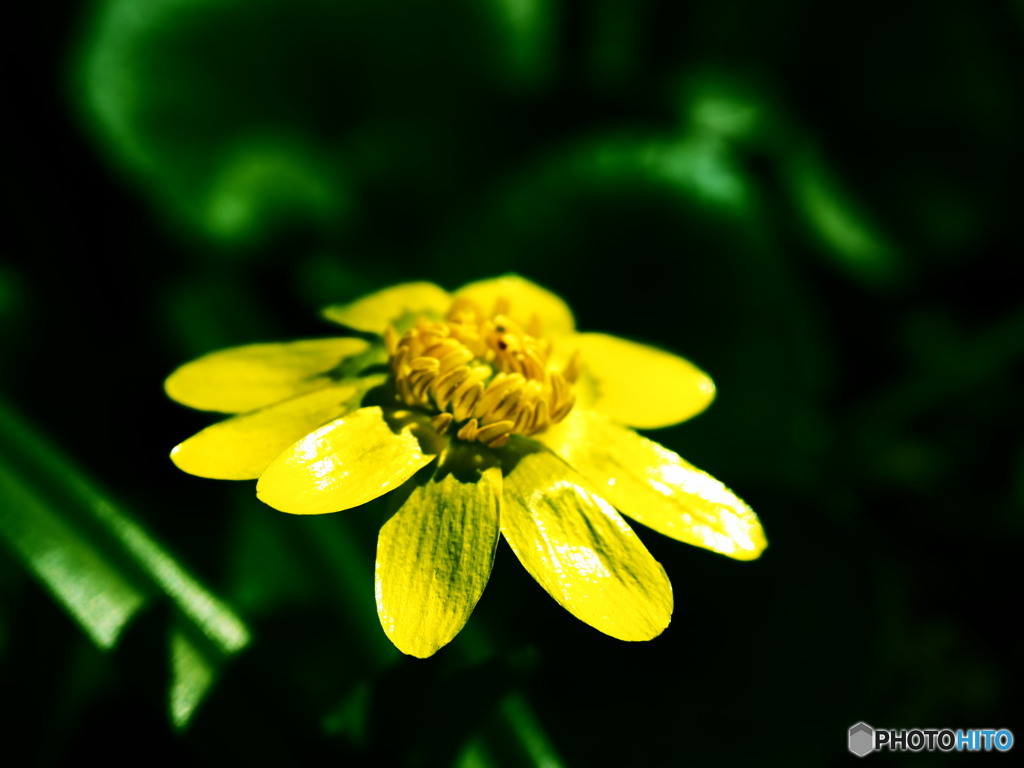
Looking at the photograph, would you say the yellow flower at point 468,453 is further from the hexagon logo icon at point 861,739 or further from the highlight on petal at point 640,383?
the hexagon logo icon at point 861,739

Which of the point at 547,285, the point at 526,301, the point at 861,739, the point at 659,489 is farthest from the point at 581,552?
the point at 547,285

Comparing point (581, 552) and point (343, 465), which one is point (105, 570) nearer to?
point (343, 465)

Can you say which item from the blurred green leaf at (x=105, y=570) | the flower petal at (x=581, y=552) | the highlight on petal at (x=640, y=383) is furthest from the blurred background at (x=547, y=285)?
the highlight on petal at (x=640, y=383)

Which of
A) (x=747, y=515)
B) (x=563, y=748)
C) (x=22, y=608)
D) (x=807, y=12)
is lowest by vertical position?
(x=563, y=748)

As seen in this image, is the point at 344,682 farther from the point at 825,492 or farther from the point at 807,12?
the point at 807,12

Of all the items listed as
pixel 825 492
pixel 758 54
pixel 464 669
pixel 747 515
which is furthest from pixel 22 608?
pixel 758 54

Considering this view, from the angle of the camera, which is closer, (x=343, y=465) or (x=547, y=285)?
(x=343, y=465)

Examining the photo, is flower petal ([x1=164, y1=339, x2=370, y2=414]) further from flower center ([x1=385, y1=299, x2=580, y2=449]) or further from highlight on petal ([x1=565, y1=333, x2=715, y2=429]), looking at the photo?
highlight on petal ([x1=565, y1=333, x2=715, y2=429])
